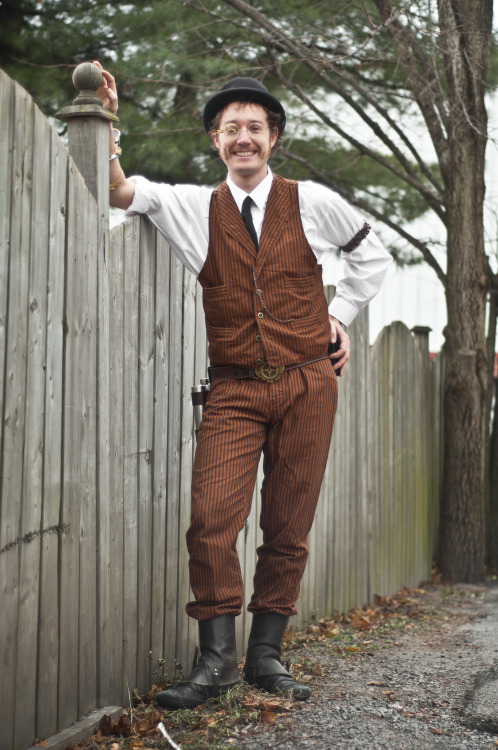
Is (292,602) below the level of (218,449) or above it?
below

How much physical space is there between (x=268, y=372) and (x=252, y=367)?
2.3 inches

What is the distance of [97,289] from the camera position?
3.11 metres

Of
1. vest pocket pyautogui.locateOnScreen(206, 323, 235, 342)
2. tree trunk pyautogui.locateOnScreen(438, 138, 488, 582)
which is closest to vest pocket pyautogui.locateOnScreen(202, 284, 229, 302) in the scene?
vest pocket pyautogui.locateOnScreen(206, 323, 235, 342)

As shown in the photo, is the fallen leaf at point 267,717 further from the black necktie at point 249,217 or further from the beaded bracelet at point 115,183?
the beaded bracelet at point 115,183

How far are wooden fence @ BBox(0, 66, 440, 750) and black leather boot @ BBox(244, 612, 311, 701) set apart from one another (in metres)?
0.41

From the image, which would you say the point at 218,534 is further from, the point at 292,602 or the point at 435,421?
the point at 435,421

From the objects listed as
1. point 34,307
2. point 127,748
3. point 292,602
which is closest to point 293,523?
point 292,602

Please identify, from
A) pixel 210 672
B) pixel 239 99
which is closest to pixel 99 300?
pixel 239 99

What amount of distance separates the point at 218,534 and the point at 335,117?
4.94m

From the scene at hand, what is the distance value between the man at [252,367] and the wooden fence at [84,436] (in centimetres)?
25

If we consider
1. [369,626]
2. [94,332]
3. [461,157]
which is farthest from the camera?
[461,157]

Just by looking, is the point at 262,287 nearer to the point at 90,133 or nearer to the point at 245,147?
the point at 245,147

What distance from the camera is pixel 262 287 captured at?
10.5 feet

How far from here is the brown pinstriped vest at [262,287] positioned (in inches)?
126
